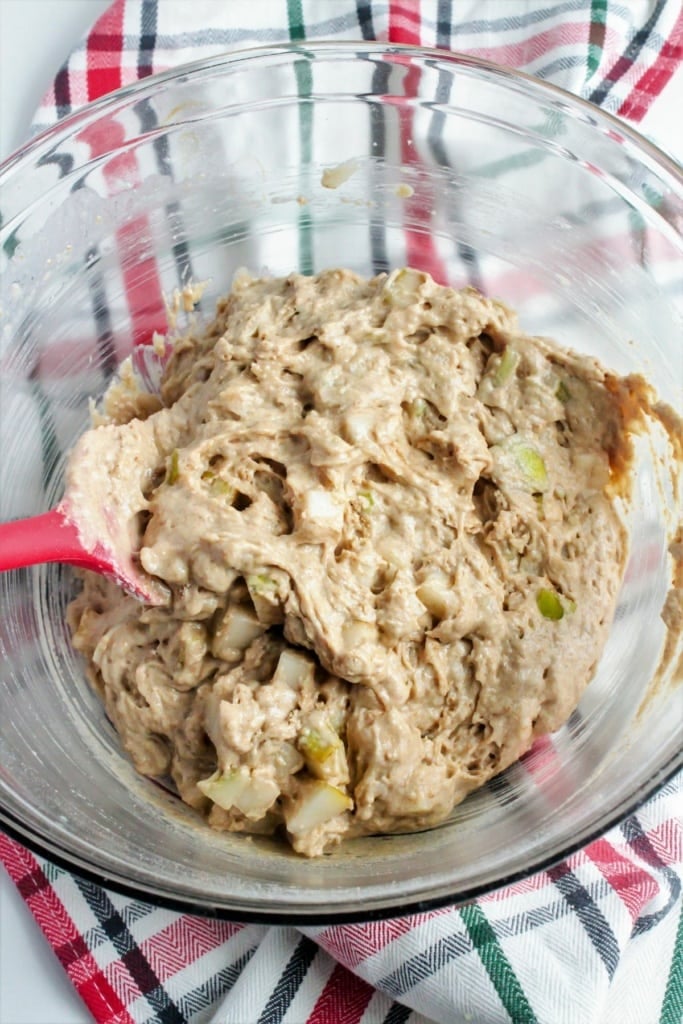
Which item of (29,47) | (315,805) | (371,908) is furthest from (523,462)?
(29,47)

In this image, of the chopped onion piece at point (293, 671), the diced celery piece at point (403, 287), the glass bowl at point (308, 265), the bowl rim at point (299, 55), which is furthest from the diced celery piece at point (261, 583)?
the bowl rim at point (299, 55)

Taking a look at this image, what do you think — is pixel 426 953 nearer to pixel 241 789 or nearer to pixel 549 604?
pixel 241 789

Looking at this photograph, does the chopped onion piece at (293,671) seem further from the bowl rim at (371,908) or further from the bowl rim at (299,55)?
the bowl rim at (299,55)

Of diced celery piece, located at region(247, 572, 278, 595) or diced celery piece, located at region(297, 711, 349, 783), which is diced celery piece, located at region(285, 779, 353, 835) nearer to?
diced celery piece, located at region(297, 711, 349, 783)

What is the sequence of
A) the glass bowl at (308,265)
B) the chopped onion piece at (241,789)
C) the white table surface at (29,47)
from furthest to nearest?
the white table surface at (29,47)
the glass bowl at (308,265)
the chopped onion piece at (241,789)

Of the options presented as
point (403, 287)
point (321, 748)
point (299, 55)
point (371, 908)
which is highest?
point (299, 55)

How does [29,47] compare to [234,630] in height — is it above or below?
above

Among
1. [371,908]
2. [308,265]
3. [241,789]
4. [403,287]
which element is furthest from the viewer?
[308,265]
